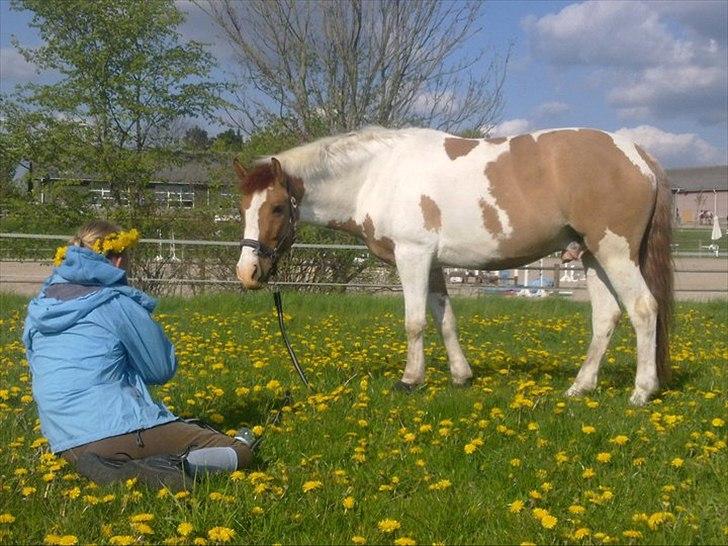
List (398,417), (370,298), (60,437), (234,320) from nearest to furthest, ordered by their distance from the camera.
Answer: (60,437), (398,417), (234,320), (370,298)

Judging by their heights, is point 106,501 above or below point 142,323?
below

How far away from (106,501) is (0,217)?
16.0m

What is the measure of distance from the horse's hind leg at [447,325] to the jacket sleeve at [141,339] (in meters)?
3.17

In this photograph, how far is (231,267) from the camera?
1700 centimetres

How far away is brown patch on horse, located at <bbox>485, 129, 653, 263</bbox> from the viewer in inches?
239

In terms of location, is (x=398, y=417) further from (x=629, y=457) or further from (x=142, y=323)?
(x=142, y=323)

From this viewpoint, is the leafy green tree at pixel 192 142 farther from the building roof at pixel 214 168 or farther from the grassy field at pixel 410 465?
the grassy field at pixel 410 465

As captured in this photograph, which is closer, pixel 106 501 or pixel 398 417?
pixel 106 501

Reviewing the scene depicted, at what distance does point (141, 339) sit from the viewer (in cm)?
415

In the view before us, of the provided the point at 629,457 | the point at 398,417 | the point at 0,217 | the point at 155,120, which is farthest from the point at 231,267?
the point at 629,457

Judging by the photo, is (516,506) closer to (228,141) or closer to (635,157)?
(635,157)

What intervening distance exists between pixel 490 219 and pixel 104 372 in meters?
3.34

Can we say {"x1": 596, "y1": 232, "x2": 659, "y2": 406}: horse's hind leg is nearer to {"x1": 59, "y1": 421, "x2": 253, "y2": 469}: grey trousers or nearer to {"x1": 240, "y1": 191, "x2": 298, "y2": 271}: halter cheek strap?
{"x1": 240, "y1": 191, "x2": 298, "y2": 271}: halter cheek strap

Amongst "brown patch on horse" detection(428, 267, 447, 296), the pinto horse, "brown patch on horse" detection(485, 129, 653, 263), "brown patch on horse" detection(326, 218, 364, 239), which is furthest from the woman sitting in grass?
"brown patch on horse" detection(428, 267, 447, 296)
